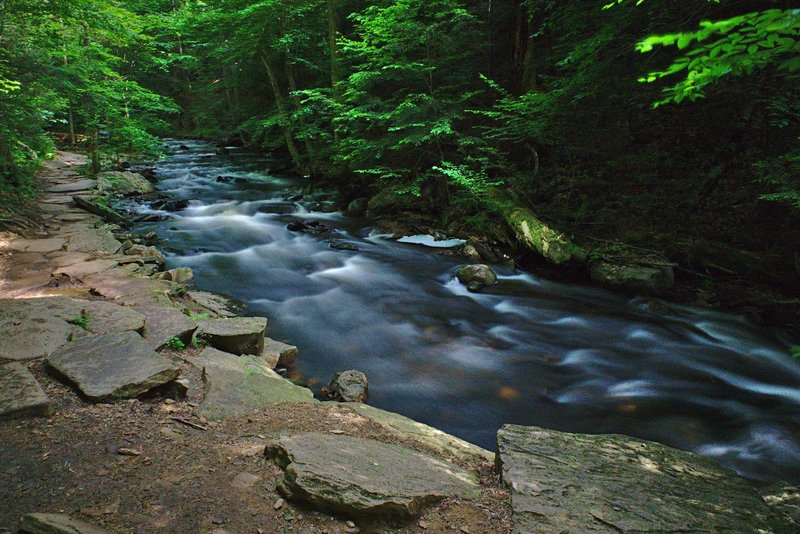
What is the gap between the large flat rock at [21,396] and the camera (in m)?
2.54

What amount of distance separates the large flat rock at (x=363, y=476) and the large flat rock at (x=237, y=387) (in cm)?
82

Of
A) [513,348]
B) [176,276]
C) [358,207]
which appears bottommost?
[513,348]

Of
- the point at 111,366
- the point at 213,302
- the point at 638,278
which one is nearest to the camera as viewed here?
the point at 111,366

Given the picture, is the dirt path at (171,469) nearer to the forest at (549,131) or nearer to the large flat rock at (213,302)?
the large flat rock at (213,302)

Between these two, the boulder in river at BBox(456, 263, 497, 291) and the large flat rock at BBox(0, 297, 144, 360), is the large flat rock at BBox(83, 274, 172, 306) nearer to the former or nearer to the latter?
the large flat rock at BBox(0, 297, 144, 360)

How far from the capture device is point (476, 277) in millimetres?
7941

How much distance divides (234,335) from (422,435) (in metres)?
2.32

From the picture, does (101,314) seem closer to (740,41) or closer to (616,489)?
(616,489)

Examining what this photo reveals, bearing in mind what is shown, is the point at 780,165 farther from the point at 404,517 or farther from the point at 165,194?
the point at 165,194

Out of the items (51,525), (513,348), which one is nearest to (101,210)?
(513,348)

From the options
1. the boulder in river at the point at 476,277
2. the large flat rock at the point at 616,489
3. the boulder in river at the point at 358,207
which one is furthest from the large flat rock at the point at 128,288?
the boulder in river at the point at 358,207

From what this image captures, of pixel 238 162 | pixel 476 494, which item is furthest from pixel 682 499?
pixel 238 162

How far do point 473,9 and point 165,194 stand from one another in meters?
10.6

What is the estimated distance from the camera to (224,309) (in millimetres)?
6156
